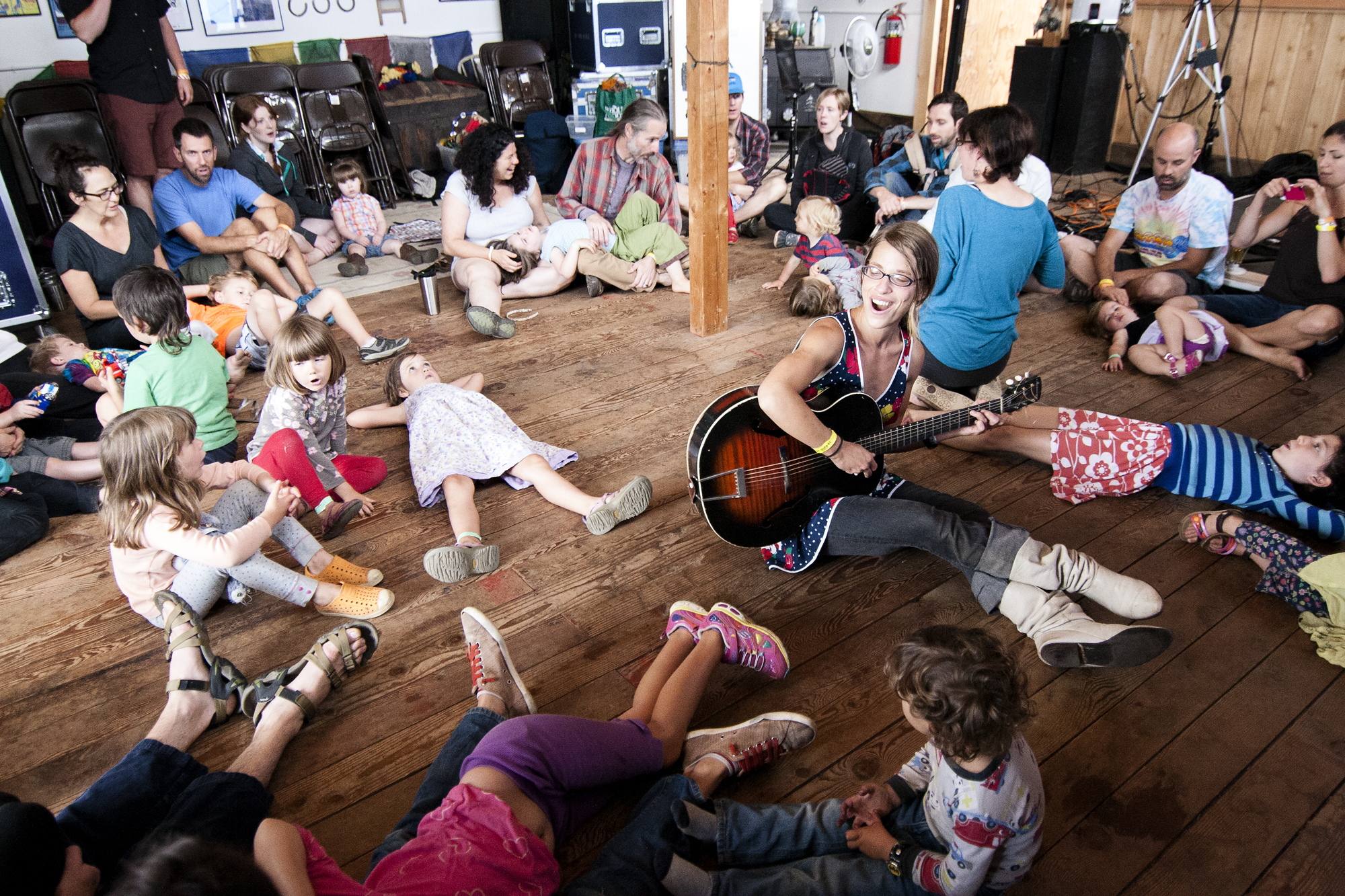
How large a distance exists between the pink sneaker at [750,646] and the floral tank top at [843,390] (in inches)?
14.4

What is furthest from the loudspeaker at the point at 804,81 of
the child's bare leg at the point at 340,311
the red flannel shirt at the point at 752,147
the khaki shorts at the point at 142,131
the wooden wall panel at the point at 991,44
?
the child's bare leg at the point at 340,311

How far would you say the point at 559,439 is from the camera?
2.98 m

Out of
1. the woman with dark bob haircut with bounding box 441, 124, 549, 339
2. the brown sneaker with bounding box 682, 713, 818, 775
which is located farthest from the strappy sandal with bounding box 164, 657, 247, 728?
the woman with dark bob haircut with bounding box 441, 124, 549, 339

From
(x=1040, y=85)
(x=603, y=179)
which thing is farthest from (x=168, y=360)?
(x=1040, y=85)

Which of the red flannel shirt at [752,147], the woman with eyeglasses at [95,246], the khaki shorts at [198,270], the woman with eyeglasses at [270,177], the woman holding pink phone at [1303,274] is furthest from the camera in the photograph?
the red flannel shirt at [752,147]

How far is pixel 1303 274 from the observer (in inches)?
132

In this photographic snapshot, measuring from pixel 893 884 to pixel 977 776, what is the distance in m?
0.27

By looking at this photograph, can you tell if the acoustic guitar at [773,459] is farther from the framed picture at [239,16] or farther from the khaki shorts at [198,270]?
the framed picture at [239,16]

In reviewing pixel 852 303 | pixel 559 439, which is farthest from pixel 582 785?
pixel 852 303

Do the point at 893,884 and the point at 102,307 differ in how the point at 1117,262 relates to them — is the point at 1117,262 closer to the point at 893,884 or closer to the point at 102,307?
the point at 893,884

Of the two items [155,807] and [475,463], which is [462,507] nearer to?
[475,463]

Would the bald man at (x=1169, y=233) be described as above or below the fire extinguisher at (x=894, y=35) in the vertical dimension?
below

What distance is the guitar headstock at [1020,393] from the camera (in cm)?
229

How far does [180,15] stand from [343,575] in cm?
540
